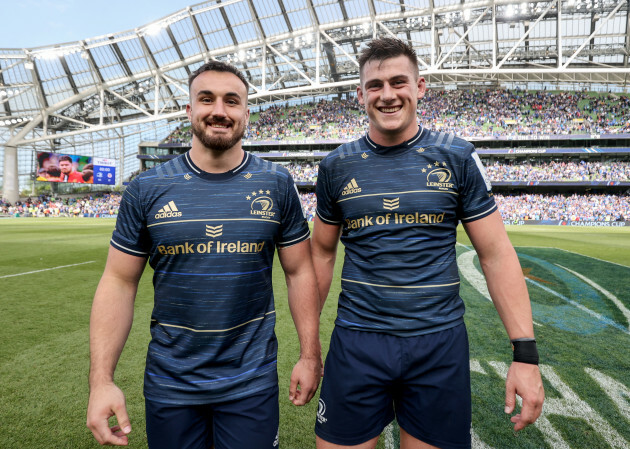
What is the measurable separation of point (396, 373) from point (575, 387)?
102 inches

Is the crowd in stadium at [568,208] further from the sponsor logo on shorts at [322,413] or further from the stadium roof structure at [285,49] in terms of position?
the sponsor logo on shorts at [322,413]

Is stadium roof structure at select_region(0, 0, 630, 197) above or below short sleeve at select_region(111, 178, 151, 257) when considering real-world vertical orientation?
above

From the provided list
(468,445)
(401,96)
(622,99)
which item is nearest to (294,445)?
(468,445)

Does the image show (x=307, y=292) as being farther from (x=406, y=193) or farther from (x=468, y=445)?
(x=468, y=445)

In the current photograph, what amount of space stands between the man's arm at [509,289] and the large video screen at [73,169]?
50.2m

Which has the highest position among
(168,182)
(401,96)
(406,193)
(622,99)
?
(401,96)

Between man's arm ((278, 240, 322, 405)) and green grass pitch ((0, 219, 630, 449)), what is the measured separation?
99cm

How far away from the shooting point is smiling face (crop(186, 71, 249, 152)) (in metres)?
1.75

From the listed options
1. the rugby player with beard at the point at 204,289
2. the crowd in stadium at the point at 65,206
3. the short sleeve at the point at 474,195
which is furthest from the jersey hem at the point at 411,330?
the crowd in stadium at the point at 65,206

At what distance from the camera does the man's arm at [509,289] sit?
1.67 m

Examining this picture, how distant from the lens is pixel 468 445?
174cm

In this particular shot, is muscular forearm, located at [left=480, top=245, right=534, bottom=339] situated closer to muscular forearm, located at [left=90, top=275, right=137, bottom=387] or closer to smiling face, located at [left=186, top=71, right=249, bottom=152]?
smiling face, located at [left=186, top=71, right=249, bottom=152]

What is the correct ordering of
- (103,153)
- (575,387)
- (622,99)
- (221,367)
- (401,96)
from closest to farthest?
(221,367) → (401,96) → (575,387) → (622,99) → (103,153)

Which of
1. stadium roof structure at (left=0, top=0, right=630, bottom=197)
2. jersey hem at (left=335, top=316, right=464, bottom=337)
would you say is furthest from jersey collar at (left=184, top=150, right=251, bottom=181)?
stadium roof structure at (left=0, top=0, right=630, bottom=197)
